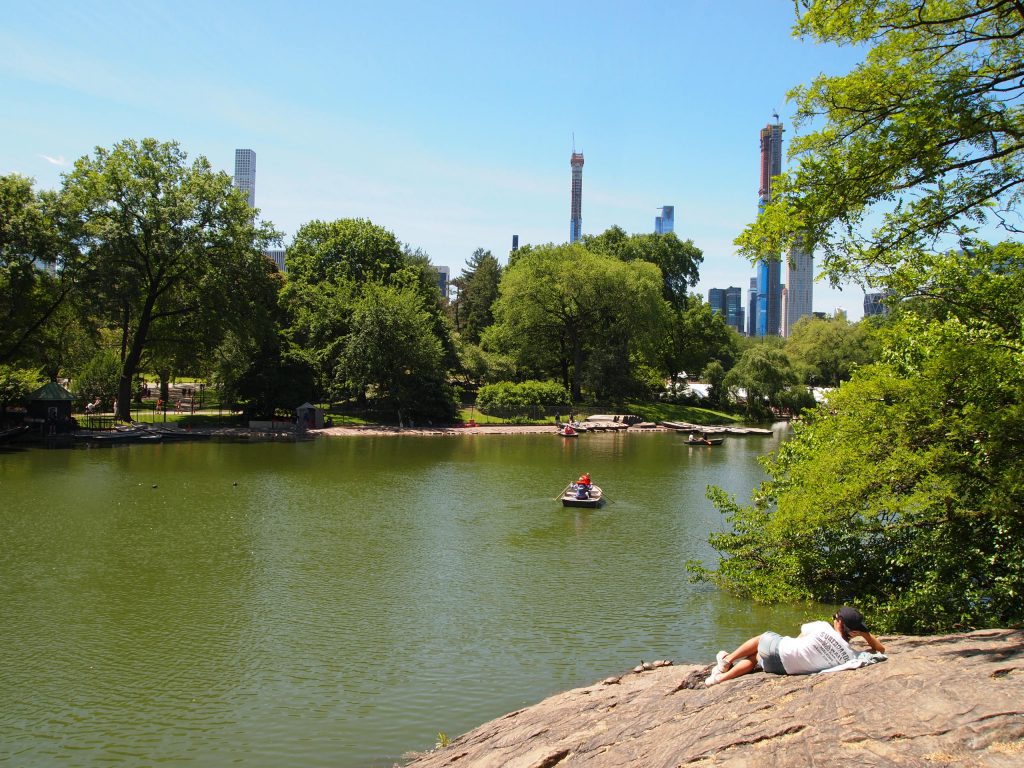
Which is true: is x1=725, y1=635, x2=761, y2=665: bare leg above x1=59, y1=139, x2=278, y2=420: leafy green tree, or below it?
below

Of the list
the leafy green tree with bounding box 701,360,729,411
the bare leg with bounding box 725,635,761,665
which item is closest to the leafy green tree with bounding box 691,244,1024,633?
the bare leg with bounding box 725,635,761,665

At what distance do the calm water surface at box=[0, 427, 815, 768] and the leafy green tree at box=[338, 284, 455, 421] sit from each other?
2188 centimetres

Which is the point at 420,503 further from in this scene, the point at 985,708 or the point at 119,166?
the point at 119,166

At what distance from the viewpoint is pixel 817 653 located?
26.6ft

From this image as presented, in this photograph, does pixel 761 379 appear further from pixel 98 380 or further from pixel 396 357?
pixel 98 380

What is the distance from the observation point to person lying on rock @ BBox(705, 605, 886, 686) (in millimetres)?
8094

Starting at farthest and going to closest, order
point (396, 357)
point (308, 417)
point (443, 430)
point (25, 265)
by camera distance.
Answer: point (396, 357)
point (443, 430)
point (308, 417)
point (25, 265)

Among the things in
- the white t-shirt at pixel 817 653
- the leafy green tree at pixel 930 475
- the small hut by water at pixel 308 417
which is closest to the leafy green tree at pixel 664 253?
the small hut by water at pixel 308 417

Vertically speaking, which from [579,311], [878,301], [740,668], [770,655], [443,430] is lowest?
[740,668]

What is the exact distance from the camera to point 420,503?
27297 millimetres

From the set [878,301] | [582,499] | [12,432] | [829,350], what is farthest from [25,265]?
[829,350]

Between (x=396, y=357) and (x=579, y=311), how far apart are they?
17.8 meters

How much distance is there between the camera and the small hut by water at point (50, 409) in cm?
4044

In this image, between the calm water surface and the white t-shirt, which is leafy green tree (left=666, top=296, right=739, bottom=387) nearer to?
the calm water surface
